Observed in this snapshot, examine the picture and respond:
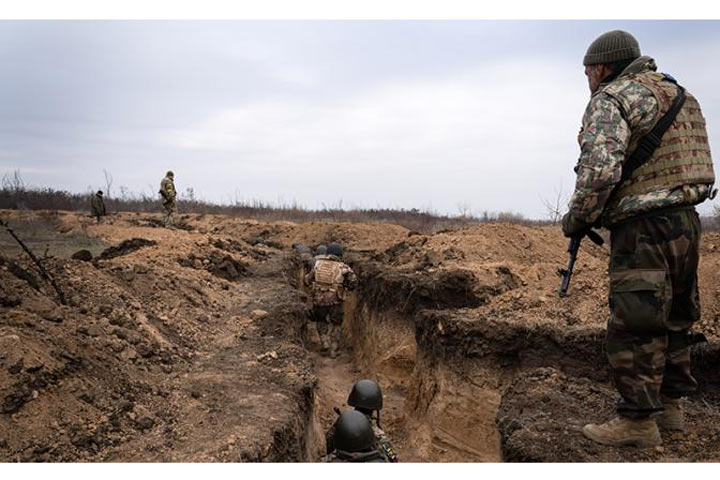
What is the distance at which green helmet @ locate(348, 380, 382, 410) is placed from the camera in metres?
5.52

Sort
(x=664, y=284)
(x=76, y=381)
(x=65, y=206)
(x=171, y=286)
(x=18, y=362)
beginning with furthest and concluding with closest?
(x=65, y=206) → (x=171, y=286) → (x=76, y=381) → (x=18, y=362) → (x=664, y=284)

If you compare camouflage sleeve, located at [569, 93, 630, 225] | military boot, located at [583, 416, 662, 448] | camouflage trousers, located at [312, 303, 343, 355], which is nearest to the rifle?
camouflage sleeve, located at [569, 93, 630, 225]

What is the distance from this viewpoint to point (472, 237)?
13.0m

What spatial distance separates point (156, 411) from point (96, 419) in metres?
0.52

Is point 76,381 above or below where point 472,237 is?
below

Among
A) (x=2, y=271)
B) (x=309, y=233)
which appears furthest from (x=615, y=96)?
(x=309, y=233)

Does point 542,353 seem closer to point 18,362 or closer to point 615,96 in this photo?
point 615,96

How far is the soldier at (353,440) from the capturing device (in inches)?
172

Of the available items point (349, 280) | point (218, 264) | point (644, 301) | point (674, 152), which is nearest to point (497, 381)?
point (644, 301)

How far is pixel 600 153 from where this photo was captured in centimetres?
322

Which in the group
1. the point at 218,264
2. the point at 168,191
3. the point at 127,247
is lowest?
the point at 218,264

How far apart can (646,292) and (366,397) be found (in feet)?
10.1

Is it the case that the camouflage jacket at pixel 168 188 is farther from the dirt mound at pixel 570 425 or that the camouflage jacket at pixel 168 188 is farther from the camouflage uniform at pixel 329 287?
the dirt mound at pixel 570 425

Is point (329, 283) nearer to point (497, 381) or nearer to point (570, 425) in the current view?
point (497, 381)
